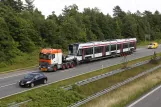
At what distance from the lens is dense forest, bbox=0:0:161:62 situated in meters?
48.0

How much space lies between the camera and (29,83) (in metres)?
29.3

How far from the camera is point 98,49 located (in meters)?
51.2

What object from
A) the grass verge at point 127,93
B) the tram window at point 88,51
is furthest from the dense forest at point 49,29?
the grass verge at point 127,93

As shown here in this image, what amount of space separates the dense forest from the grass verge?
21.1m

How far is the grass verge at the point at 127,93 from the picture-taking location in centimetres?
2294

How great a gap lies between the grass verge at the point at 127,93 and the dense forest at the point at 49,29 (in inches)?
829

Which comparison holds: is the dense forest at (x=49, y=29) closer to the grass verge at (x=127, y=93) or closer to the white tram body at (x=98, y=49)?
the white tram body at (x=98, y=49)

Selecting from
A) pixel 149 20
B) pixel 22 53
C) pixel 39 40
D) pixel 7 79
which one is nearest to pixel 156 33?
pixel 149 20

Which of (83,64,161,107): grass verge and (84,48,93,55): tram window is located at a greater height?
(84,48,93,55): tram window

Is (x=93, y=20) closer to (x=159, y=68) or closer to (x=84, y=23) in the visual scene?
(x=84, y=23)

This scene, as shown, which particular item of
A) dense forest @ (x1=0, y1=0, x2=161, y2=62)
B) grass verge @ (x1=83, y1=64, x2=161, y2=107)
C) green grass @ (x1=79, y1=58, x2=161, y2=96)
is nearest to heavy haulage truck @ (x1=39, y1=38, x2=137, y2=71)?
dense forest @ (x1=0, y1=0, x2=161, y2=62)

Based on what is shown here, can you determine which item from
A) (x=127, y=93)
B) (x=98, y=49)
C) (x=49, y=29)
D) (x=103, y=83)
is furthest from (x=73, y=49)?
(x=127, y=93)

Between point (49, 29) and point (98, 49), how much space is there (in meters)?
12.9

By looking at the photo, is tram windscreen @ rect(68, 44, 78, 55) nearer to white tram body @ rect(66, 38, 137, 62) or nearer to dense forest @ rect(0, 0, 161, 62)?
white tram body @ rect(66, 38, 137, 62)
